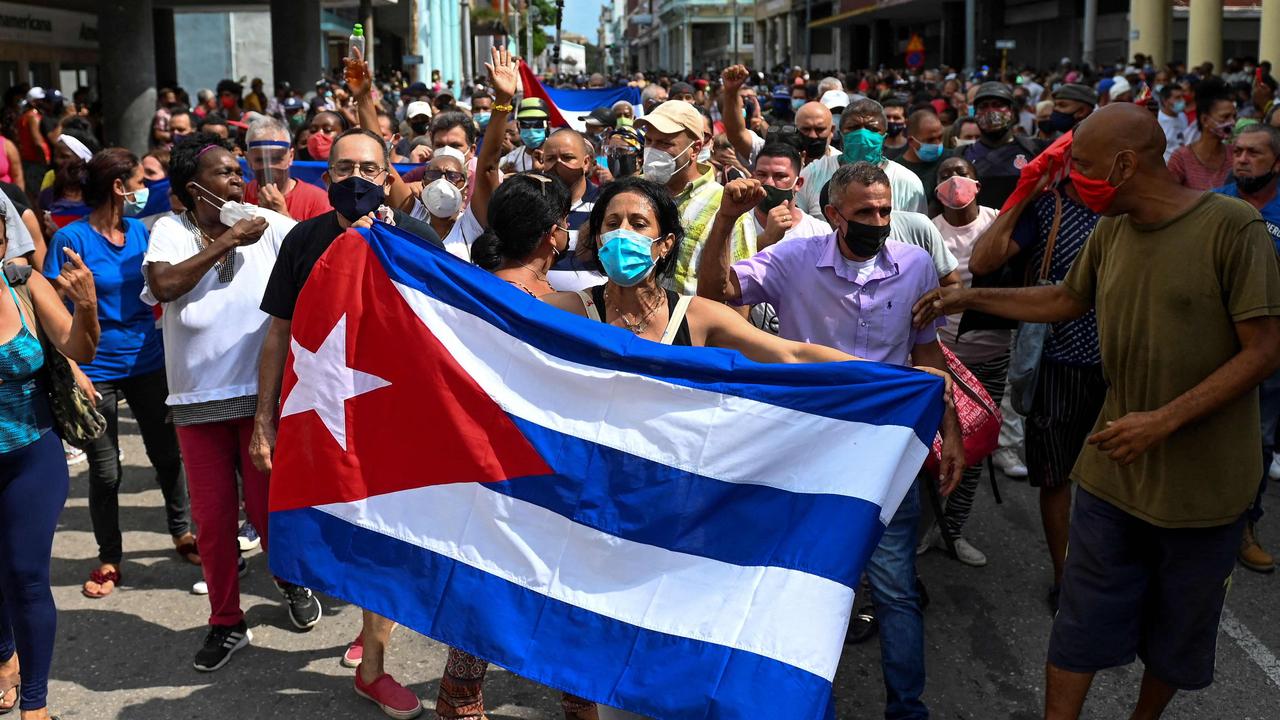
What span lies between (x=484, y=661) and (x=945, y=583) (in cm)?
264

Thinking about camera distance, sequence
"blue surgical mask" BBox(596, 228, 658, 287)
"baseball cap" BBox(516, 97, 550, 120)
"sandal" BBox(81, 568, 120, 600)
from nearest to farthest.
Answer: "blue surgical mask" BBox(596, 228, 658, 287), "sandal" BBox(81, 568, 120, 600), "baseball cap" BBox(516, 97, 550, 120)

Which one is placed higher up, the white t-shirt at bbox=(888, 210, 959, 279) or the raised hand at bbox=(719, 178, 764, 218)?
the raised hand at bbox=(719, 178, 764, 218)

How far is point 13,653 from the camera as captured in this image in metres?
4.55

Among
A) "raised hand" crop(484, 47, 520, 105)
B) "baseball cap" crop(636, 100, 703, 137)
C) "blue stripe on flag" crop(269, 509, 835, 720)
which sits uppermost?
"raised hand" crop(484, 47, 520, 105)

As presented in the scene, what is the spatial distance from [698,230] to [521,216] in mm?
1514

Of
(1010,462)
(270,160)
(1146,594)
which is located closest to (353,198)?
(270,160)

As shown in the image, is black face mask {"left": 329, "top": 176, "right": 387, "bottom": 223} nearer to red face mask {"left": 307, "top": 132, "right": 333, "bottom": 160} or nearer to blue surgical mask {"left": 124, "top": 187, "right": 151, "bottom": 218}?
blue surgical mask {"left": 124, "top": 187, "right": 151, "bottom": 218}

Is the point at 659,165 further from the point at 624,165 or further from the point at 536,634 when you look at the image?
the point at 536,634

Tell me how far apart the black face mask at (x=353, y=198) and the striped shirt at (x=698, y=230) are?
4.25 feet

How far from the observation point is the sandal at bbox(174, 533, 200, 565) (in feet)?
20.0

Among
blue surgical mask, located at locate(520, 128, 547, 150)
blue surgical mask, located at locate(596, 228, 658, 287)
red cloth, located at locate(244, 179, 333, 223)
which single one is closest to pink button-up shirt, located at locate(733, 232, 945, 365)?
blue surgical mask, located at locate(596, 228, 658, 287)

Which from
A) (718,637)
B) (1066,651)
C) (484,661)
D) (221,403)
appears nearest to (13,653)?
(221,403)

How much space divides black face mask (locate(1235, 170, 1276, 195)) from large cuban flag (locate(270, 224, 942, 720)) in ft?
10.5

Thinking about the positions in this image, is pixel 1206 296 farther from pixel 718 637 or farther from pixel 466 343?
pixel 466 343
